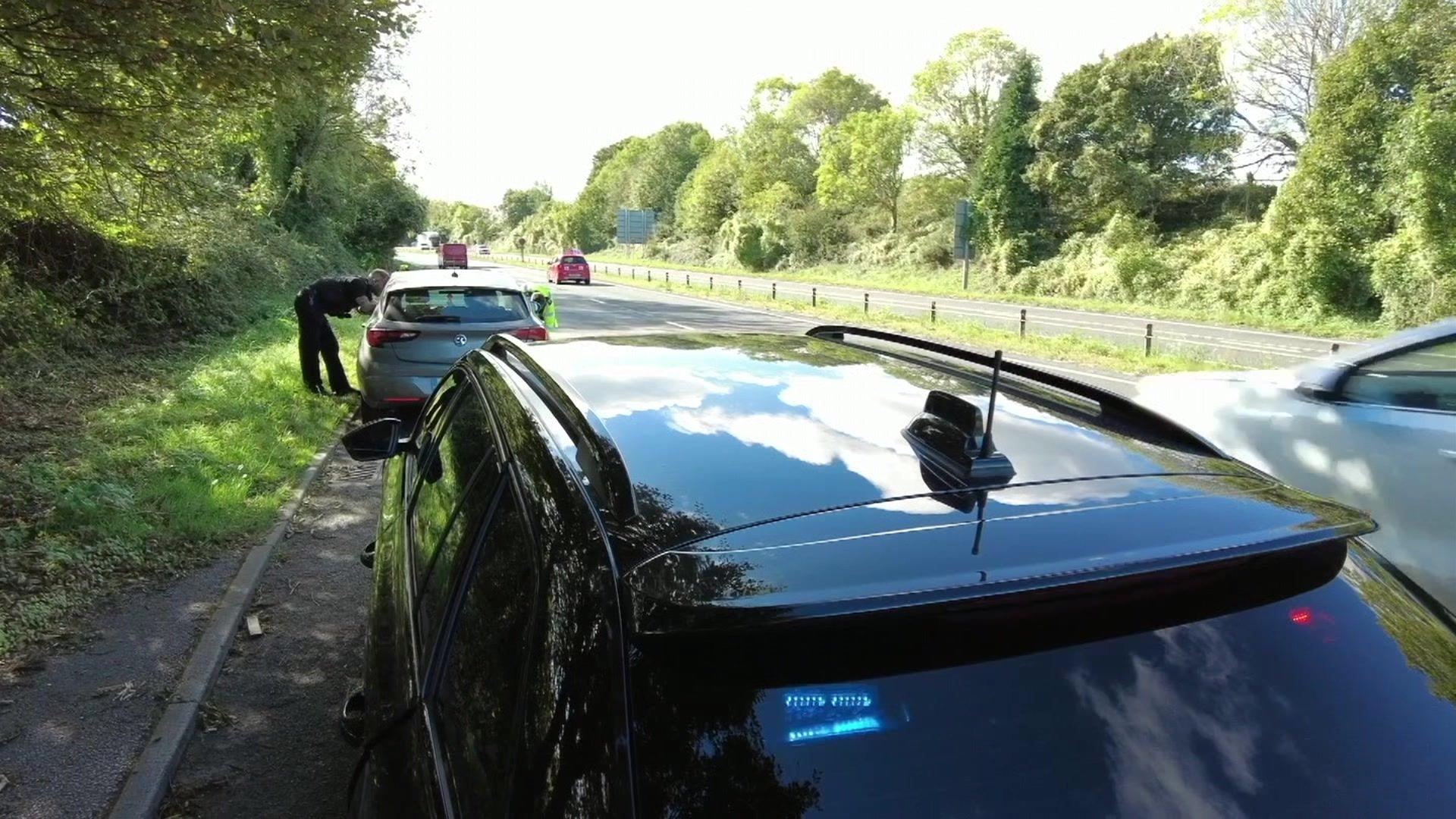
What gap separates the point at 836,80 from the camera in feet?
237

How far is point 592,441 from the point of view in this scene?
71.6 inches

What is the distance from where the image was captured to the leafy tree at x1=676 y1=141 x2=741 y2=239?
3029 inches

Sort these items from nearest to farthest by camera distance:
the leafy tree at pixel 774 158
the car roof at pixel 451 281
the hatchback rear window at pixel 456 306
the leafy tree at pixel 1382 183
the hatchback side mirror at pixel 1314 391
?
the hatchback side mirror at pixel 1314 391, the hatchback rear window at pixel 456 306, the car roof at pixel 451 281, the leafy tree at pixel 1382 183, the leafy tree at pixel 774 158

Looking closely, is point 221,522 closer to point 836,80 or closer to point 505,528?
point 505,528

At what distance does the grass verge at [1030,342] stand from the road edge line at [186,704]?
13501 millimetres

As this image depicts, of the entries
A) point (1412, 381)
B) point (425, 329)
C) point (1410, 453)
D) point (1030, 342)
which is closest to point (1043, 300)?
point (1030, 342)

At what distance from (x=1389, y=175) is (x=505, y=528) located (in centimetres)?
3239

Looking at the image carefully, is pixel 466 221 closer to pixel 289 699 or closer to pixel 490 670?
pixel 289 699

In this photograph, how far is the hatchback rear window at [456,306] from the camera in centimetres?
948

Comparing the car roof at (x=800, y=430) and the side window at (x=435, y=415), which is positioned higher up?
the car roof at (x=800, y=430)

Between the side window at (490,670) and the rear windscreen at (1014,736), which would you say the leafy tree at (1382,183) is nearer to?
the rear windscreen at (1014,736)

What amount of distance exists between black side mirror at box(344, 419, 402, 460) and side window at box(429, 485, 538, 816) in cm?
171

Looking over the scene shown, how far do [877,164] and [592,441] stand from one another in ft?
192

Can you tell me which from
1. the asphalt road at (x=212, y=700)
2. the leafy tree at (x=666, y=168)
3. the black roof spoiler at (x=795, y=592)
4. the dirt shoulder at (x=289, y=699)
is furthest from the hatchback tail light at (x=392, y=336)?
the leafy tree at (x=666, y=168)
